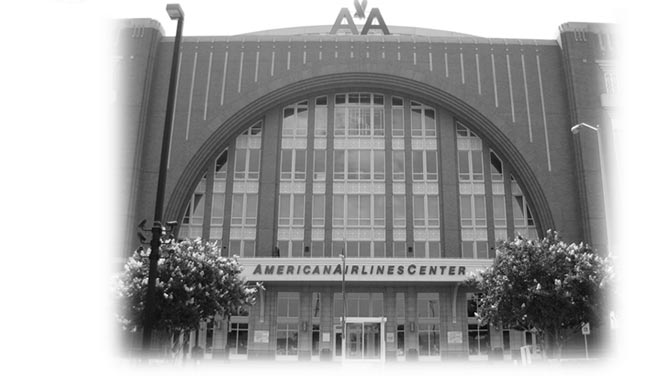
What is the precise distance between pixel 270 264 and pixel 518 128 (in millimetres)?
22959

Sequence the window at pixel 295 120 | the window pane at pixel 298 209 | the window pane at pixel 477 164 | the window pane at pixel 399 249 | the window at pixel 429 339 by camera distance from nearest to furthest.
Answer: the window at pixel 429 339 < the window pane at pixel 399 249 < the window pane at pixel 298 209 < the window pane at pixel 477 164 < the window at pixel 295 120

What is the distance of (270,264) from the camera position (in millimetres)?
41531

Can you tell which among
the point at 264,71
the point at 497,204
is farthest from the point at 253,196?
the point at 497,204

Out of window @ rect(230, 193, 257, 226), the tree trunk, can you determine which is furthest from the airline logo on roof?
the tree trunk

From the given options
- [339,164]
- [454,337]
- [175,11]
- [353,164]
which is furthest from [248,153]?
[175,11]

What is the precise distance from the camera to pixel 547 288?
97.0 ft

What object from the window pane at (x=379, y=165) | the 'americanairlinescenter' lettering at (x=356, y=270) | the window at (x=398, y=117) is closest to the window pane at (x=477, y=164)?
the window at (x=398, y=117)

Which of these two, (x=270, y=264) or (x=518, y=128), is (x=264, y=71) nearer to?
(x=270, y=264)

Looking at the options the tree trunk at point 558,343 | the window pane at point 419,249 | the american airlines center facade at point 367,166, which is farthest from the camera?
the window pane at point 419,249

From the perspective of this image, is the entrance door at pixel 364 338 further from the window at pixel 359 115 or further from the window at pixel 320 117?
the window at pixel 320 117

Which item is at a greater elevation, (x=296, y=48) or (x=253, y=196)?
(x=296, y=48)

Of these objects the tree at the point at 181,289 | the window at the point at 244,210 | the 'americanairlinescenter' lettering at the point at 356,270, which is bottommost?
the tree at the point at 181,289

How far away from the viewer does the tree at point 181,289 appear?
25531mm

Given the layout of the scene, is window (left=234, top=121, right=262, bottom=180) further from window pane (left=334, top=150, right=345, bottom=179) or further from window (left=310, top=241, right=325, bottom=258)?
window (left=310, top=241, right=325, bottom=258)
